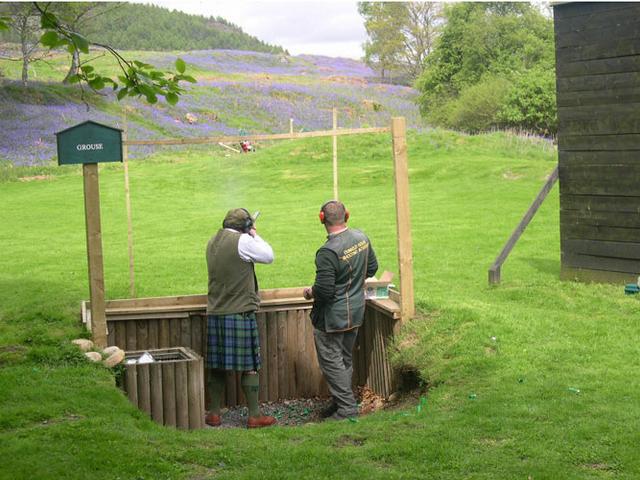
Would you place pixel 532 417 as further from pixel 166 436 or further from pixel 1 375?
pixel 1 375

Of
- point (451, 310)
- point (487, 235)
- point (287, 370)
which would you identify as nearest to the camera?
point (451, 310)

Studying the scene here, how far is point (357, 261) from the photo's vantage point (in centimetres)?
851

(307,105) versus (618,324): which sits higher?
(307,105)

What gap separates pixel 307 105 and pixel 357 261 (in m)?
31.5

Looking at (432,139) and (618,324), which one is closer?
(618,324)

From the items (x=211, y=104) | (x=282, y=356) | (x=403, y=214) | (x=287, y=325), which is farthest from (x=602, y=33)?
(x=211, y=104)

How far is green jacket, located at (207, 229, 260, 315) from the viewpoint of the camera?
8.78 metres

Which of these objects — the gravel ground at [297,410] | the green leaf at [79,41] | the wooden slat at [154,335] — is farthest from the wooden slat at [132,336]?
the green leaf at [79,41]

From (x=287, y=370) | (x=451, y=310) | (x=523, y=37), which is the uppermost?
(x=523, y=37)

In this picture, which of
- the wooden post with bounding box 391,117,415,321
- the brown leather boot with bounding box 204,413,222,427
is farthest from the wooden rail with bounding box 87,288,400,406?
the brown leather boot with bounding box 204,413,222,427

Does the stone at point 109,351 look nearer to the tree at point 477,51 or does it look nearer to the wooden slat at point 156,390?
the wooden slat at point 156,390

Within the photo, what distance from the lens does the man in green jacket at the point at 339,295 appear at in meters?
8.37

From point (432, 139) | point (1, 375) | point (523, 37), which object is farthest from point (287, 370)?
point (523, 37)

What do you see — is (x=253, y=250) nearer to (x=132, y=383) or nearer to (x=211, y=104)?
(x=132, y=383)
